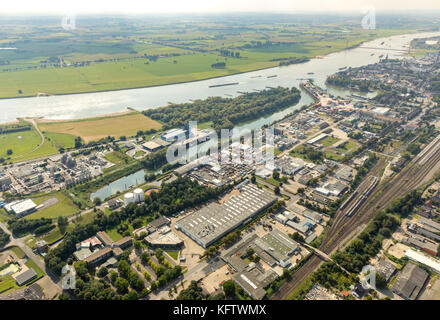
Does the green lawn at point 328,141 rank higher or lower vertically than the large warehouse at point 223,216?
higher

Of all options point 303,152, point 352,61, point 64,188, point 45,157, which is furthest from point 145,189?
point 352,61

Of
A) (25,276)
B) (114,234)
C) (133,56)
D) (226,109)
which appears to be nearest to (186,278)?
(114,234)

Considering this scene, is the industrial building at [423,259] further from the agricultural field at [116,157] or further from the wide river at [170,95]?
the agricultural field at [116,157]

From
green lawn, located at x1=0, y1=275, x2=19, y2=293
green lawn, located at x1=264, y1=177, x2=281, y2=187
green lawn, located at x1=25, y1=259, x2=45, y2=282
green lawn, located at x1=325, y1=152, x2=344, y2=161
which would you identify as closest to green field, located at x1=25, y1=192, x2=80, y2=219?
green lawn, located at x1=25, y1=259, x2=45, y2=282

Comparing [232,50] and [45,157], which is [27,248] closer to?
[45,157]

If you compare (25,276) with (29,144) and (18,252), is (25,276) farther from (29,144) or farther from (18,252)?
(29,144)

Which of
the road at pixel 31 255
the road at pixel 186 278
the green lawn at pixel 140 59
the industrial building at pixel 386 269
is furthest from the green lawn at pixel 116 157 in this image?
the green lawn at pixel 140 59
